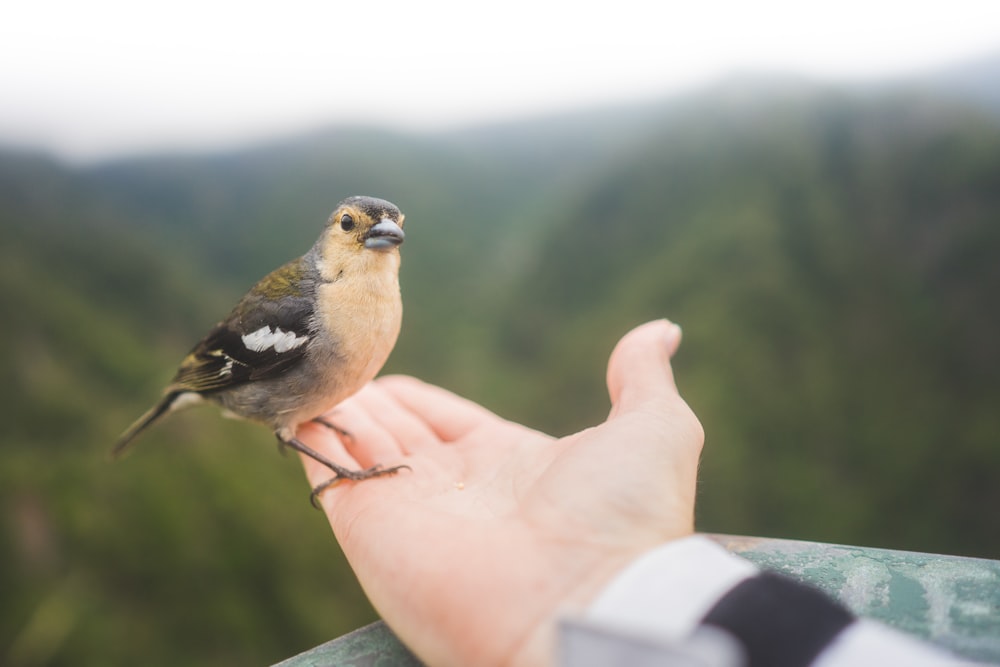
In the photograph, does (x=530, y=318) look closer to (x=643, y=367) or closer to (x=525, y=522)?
(x=643, y=367)

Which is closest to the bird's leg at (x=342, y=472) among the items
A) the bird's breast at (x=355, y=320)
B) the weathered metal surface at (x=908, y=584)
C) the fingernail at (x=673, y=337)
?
the bird's breast at (x=355, y=320)

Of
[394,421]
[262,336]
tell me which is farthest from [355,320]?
[394,421]

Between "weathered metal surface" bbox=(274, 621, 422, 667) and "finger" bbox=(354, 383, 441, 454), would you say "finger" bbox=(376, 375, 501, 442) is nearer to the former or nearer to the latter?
"finger" bbox=(354, 383, 441, 454)

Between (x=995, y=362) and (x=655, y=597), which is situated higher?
(x=655, y=597)

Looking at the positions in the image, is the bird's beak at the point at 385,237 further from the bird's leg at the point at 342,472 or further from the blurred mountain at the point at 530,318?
the blurred mountain at the point at 530,318

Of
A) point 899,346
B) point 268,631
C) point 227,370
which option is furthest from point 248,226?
point 899,346

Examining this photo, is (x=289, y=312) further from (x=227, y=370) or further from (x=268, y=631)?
(x=268, y=631)

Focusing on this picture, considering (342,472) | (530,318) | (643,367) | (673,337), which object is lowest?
(530,318)
